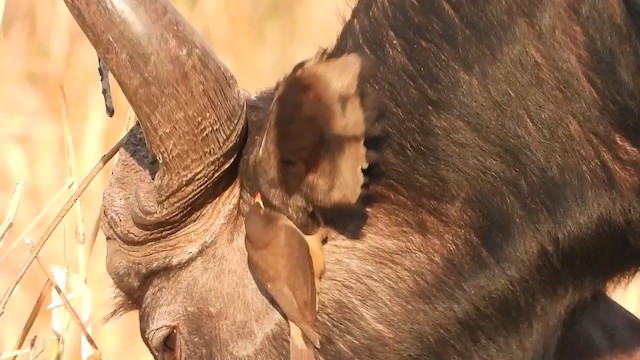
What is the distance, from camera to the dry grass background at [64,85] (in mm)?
4824

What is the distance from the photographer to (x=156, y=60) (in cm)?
216

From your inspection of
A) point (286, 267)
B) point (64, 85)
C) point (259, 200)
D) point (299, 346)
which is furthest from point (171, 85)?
point (64, 85)

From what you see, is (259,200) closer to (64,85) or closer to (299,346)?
(299,346)

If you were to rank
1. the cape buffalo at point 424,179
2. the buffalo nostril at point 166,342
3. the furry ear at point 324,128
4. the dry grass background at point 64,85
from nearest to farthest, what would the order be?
the furry ear at point 324,128
the cape buffalo at point 424,179
the buffalo nostril at point 166,342
the dry grass background at point 64,85

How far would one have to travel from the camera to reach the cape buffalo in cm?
224

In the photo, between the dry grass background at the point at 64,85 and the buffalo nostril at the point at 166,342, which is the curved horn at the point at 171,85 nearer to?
the buffalo nostril at the point at 166,342

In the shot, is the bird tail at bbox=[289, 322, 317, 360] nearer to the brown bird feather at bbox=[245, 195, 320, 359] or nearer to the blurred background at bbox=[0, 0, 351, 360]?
the brown bird feather at bbox=[245, 195, 320, 359]

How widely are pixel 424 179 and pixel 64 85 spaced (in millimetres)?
3359

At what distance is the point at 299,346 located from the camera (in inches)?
91.5

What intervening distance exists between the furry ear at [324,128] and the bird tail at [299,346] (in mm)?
240

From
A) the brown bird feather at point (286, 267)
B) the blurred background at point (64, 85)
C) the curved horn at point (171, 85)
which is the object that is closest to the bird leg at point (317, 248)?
the brown bird feather at point (286, 267)

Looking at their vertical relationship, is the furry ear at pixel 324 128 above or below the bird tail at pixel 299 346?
above

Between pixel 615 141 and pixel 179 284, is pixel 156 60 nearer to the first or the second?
pixel 179 284

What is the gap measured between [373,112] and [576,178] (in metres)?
0.37
